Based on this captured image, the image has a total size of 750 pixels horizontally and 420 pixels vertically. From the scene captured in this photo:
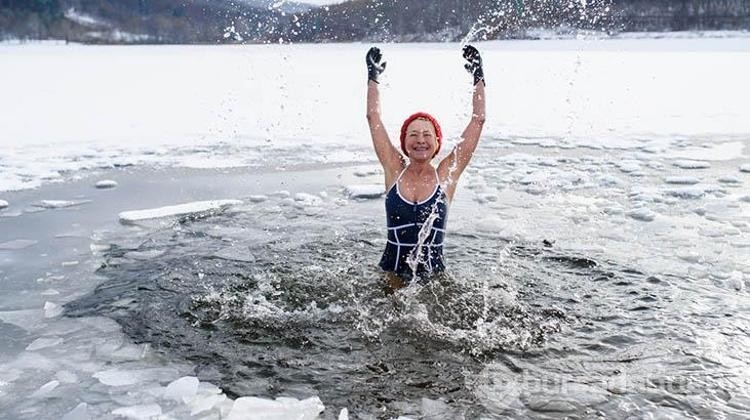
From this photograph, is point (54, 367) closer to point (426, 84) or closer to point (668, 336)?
point (668, 336)

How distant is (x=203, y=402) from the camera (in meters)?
2.62

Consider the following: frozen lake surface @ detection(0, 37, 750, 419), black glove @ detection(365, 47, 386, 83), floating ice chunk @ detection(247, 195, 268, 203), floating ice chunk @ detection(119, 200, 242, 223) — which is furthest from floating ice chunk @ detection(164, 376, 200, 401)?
floating ice chunk @ detection(247, 195, 268, 203)

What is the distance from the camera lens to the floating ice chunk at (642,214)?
5344 mm

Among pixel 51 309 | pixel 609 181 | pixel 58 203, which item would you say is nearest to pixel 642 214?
pixel 609 181

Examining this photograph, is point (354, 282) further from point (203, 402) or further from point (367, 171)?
point (367, 171)

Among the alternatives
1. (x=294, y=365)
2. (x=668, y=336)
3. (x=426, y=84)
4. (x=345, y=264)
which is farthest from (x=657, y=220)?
(x=426, y=84)

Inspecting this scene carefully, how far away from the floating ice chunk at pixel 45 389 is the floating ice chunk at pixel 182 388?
0.49 metres

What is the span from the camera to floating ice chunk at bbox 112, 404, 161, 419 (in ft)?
8.26

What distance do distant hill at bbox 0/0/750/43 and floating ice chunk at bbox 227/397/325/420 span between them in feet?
126

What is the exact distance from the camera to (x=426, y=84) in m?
17.2

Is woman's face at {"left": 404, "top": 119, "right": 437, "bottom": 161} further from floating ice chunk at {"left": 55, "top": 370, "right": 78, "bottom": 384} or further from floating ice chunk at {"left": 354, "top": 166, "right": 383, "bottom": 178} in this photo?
floating ice chunk at {"left": 354, "top": 166, "right": 383, "bottom": 178}

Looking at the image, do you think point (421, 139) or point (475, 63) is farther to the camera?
point (475, 63)

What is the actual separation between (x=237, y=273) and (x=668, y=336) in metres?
2.68

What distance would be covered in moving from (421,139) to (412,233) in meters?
0.59
